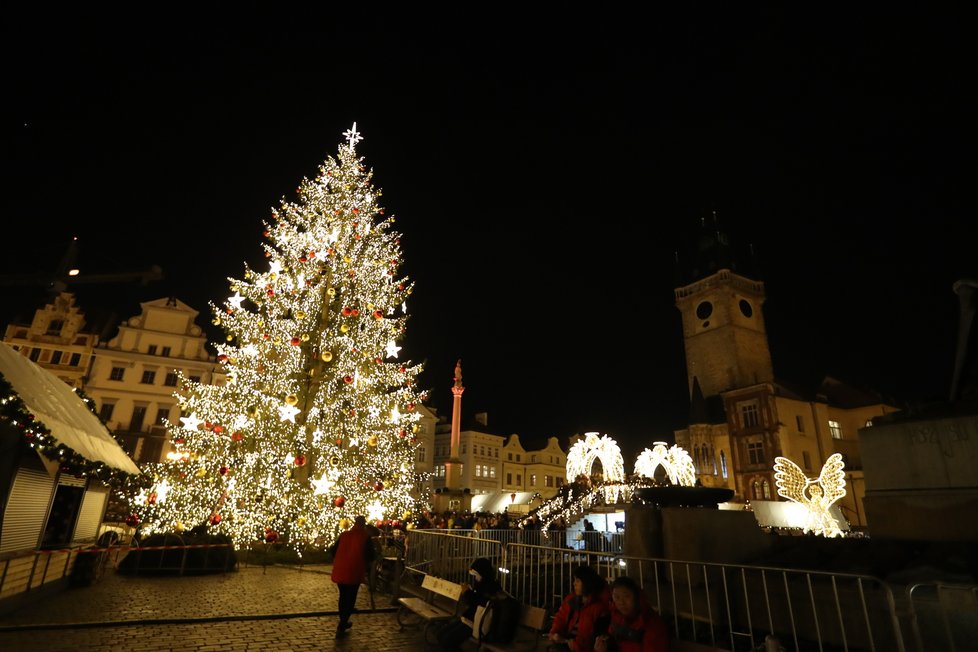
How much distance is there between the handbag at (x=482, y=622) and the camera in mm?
5961

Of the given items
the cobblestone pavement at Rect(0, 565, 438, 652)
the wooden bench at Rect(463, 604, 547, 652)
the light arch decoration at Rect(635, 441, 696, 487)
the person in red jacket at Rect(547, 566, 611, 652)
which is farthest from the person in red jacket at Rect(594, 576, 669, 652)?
the light arch decoration at Rect(635, 441, 696, 487)

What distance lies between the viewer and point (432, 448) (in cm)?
6134

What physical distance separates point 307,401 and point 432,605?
8.99 metres

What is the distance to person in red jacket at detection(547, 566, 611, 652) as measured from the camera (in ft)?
16.1

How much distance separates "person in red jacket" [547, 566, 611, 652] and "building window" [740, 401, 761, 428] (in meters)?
49.6

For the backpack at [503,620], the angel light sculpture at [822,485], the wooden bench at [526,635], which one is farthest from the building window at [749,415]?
the backpack at [503,620]

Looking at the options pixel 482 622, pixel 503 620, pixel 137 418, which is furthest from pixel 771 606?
pixel 137 418

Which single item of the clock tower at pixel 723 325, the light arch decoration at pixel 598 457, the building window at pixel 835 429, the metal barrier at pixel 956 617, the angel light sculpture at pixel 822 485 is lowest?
the metal barrier at pixel 956 617

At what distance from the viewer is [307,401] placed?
52.4 ft

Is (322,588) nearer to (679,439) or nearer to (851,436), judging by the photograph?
(679,439)

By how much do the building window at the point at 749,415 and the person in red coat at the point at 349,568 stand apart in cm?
4854

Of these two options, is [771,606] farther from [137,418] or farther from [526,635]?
[137,418]

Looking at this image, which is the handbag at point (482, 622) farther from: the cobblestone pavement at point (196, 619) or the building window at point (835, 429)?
the building window at point (835, 429)

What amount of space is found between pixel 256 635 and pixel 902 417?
A: 954cm
